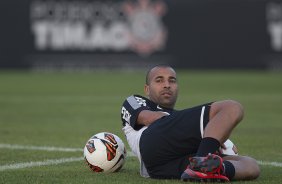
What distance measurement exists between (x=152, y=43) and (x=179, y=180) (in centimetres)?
2133

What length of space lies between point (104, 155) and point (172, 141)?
0.94m

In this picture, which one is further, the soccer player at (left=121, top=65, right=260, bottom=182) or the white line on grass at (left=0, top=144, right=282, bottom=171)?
the white line on grass at (left=0, top=144, right=282, bottom=171)

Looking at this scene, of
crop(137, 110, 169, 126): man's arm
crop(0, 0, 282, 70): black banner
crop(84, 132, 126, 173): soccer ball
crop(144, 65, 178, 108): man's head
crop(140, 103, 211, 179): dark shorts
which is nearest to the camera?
crop(140, 103, 211, 179): dark shorts

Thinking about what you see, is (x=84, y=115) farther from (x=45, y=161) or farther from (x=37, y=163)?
(x=37, y=163)

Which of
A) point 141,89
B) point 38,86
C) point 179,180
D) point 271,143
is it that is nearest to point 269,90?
point 141,89

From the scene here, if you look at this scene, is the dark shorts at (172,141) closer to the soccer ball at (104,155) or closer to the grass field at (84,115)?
the grass field at (84,115)

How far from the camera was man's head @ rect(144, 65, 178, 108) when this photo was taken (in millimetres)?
7840

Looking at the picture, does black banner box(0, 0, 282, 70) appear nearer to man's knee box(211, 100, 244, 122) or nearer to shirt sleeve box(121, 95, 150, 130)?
shirt sleeve box(121, 95, 150, 130)

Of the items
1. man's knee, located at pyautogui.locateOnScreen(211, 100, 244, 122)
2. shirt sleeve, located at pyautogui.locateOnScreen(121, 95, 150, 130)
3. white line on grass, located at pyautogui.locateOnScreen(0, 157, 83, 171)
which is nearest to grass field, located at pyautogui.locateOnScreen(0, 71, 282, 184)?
white line on grass, located at pyautogui.locateOnScreen(0, 157, 83, 171)

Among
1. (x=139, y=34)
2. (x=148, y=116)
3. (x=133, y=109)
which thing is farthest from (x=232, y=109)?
(x=139, y=34)

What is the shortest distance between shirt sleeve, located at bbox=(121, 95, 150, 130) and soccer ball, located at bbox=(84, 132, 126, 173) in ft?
1.22

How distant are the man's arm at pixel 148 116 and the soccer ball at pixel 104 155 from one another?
0.56m

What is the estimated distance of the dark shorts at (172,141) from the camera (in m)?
7.25

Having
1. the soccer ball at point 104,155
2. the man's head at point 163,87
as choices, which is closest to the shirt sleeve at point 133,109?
the man's head at point 163,87
